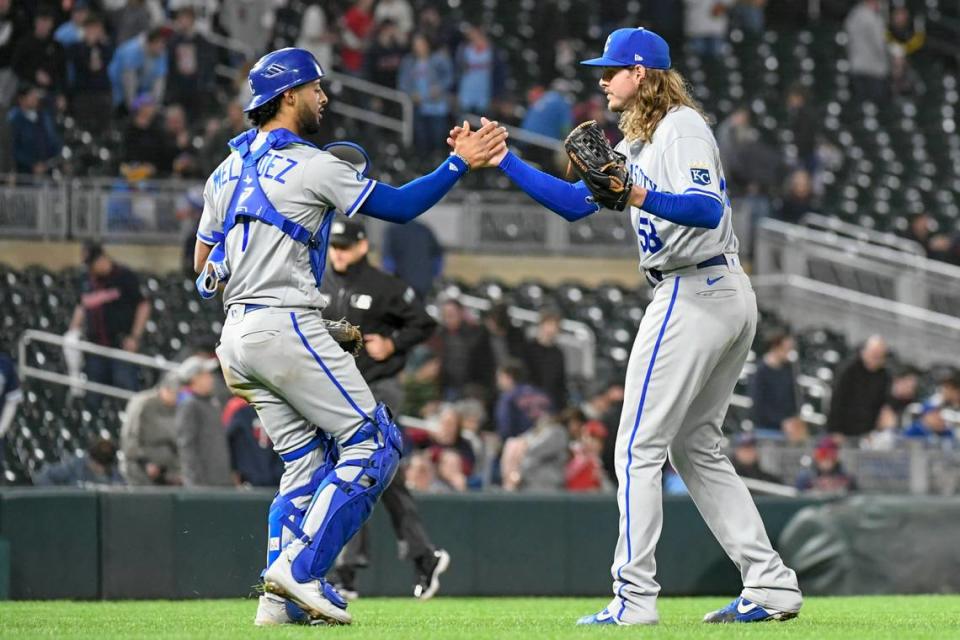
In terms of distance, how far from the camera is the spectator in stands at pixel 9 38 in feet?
47.5

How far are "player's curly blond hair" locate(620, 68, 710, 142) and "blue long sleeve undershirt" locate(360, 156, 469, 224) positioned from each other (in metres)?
0.77

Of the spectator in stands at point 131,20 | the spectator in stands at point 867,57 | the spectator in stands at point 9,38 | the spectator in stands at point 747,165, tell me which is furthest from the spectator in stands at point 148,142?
the spectator in stands at point 867,57

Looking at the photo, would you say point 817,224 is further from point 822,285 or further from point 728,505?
point 728,505

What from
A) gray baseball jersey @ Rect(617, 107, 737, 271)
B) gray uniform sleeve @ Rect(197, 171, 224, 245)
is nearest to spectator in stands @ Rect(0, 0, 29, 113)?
gray uniform sleeve @ Rect(197, 171, 224, 245)

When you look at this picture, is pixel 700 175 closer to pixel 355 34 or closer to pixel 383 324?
pixel 383 324

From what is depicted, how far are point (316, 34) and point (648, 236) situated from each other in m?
13.0

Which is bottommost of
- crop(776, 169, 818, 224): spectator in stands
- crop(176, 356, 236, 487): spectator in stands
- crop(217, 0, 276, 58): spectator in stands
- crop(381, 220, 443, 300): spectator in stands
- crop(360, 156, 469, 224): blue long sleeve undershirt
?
crop(176, 356, 236, 487): spectator in stands

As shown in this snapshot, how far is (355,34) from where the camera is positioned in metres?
19.8

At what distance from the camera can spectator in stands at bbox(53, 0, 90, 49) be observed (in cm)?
1536

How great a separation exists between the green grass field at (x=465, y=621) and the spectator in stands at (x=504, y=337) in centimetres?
521

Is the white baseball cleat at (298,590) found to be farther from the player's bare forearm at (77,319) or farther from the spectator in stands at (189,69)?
the spectator in stands at (189,69)

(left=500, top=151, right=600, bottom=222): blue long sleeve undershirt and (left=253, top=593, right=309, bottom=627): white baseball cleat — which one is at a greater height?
(left=500, top=151, right=600, bottom=222): blue long sleeve undershirt

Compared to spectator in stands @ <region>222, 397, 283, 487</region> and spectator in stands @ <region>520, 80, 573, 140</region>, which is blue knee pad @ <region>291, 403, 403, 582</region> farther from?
spectator in stands @ <region>520, 80, 573, 140</region>

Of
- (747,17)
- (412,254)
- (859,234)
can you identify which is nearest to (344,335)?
(412,254)
